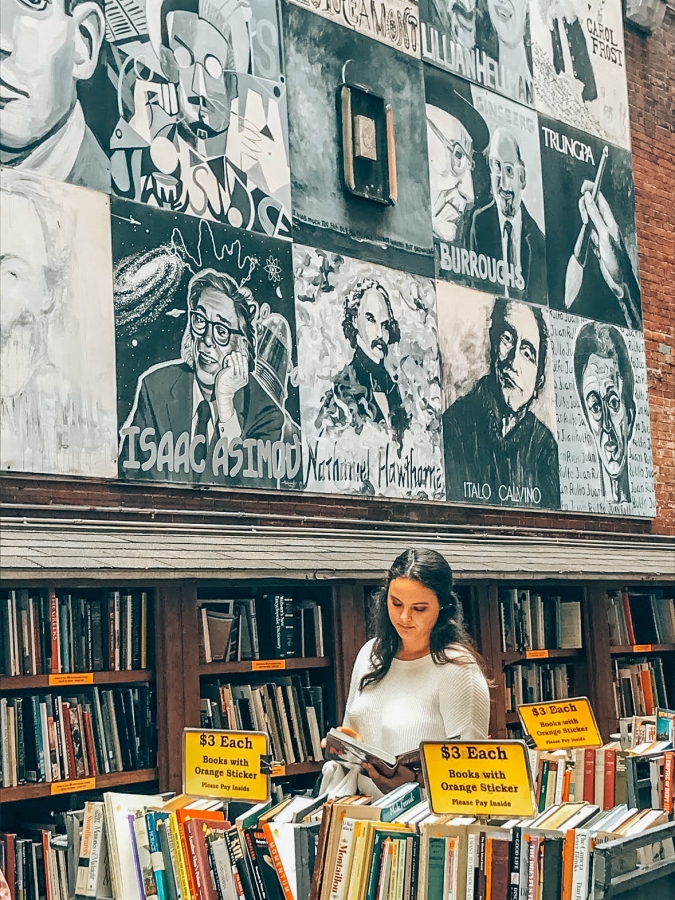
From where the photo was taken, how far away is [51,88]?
554cm

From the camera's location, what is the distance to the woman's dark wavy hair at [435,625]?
12.9ft

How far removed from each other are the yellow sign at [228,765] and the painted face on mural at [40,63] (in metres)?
2.92

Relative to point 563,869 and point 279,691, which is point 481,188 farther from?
point 563,869

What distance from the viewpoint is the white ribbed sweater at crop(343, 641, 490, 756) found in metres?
3.79

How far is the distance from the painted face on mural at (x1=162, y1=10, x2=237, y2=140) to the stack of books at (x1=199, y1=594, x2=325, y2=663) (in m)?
2.39

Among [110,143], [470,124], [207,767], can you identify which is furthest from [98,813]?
[470,124]

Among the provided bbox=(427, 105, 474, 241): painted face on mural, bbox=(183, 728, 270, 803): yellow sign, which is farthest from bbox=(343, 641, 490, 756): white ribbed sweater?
bbox=(427, 105, 474, 241): painted face on mural

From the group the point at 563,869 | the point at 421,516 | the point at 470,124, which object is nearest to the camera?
the point at 563,869

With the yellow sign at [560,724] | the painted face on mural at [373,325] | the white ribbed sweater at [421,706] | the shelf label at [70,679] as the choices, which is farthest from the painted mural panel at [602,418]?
the white ribbed sweater at [421,706]

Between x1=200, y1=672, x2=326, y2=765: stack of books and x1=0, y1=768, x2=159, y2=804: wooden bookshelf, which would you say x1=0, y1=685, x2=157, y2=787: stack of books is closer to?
x1=0, y1=768, x2=159, y2=804: wooden bookshelf

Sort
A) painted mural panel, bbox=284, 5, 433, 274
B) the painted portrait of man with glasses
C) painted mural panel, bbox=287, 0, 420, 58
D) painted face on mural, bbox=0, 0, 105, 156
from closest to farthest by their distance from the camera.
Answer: painted face on mural, bbox=0, 0, 105, 156 < the painted portrait of man with glasses < painted mural panel, bbox=284, 5, 433, 274 < painted mural panel, bbox=287, 0, 420, 58

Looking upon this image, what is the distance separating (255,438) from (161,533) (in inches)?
35.7

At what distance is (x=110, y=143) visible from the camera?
575 cm

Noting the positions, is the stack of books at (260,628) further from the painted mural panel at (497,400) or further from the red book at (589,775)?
the red book at (589,775)
